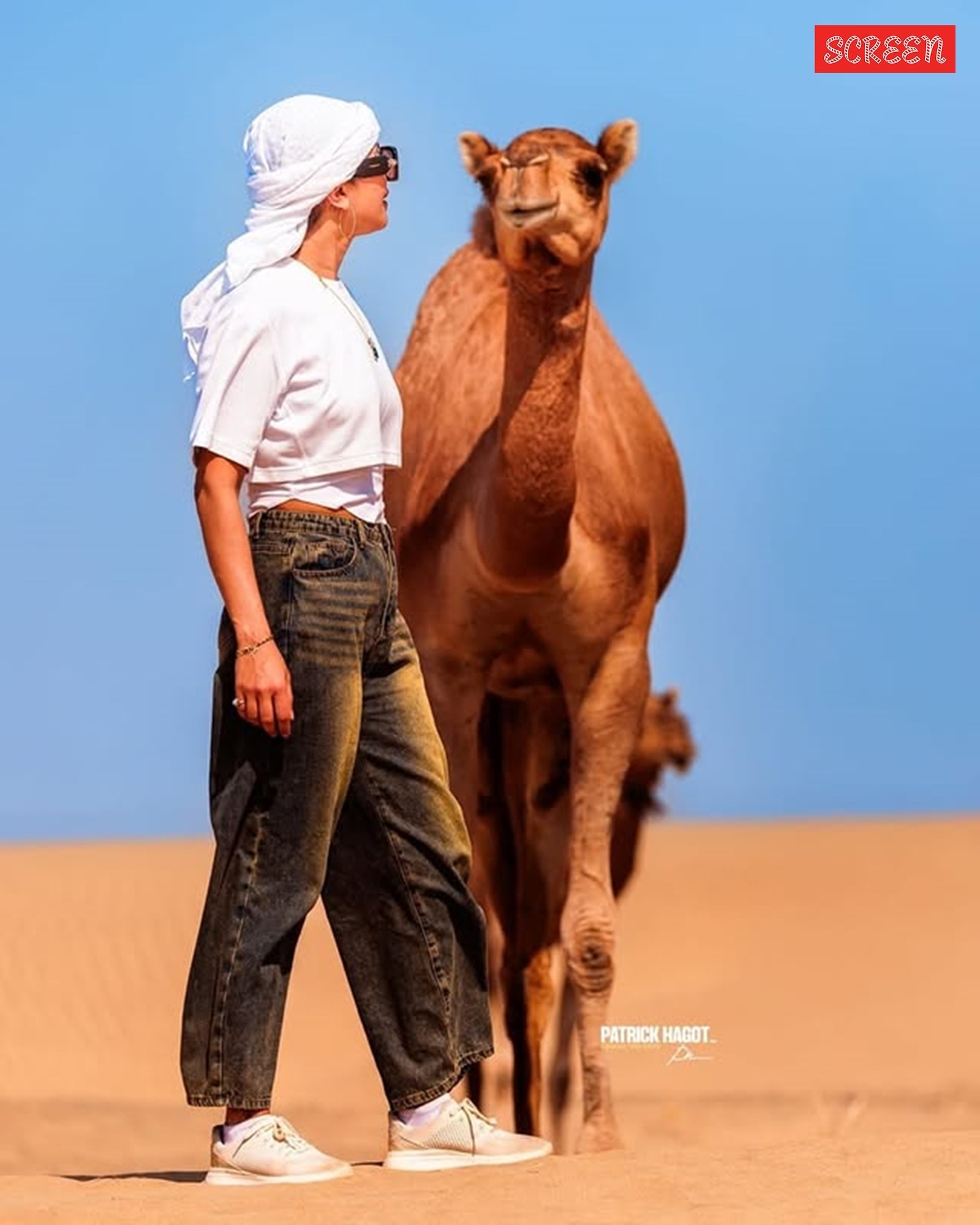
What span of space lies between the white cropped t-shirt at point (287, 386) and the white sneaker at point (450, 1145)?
1.24m

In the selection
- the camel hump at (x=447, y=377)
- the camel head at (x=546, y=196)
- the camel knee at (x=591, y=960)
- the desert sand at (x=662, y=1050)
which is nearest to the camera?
the desert sand at (x=662, y=1050)

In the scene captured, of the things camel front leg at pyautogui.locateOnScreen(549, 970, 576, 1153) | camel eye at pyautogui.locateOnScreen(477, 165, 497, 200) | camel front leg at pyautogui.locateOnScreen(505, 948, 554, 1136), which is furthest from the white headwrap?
camel front leg at pyautogui.locateOnScreen(549, 970, 576, 1153)

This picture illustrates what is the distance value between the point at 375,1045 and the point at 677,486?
4.46 meters

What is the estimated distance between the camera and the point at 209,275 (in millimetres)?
5359

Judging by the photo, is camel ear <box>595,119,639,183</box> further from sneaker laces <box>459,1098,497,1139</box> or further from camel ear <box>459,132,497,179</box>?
sneaker laces <box>459,1098,497,1139</box>

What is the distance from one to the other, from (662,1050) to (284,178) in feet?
42.1

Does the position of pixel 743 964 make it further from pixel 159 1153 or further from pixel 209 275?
pixel 209 275

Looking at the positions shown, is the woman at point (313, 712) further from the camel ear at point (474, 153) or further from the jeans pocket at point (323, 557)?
the camel ear at point (474, 153)

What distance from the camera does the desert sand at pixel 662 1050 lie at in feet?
15.9

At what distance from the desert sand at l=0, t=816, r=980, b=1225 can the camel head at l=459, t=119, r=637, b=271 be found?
240 cm

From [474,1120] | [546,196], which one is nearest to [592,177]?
[546,196]

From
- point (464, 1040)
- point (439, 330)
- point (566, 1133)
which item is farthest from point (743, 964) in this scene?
point (464, 1040)

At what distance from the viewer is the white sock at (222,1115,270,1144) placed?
5156 mm

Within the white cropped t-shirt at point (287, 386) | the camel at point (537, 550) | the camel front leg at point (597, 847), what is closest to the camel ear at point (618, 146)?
the camel at point (537, 550)
